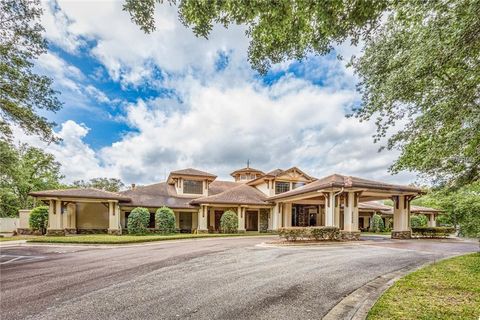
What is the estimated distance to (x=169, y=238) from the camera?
18.5m

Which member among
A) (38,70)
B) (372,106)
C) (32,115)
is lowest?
(372,106)

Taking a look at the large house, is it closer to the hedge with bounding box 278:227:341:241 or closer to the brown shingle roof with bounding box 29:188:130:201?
the brown shingle roof with bounding box 29:188:130:201

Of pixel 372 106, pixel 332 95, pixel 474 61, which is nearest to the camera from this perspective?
pixel 474 61

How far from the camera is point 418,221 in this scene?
30.9 meters

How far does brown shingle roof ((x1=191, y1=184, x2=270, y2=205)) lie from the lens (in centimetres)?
2450

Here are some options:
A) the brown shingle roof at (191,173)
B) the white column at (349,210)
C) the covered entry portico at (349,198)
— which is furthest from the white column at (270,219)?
the white column at (349,210)

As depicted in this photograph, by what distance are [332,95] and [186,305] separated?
13.8 m

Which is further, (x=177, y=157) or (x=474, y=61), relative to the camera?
(x=177, y=157)

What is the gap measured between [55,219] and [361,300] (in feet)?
77.4

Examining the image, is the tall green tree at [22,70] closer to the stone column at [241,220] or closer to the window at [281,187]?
the stone column at [241,220]

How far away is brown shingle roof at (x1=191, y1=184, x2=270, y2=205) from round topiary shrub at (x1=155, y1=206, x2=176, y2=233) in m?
2.47

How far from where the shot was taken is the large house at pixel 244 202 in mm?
18438

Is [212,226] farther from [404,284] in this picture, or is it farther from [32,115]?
[404,284]

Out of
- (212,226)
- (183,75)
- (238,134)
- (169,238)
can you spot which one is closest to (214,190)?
(212,226)
